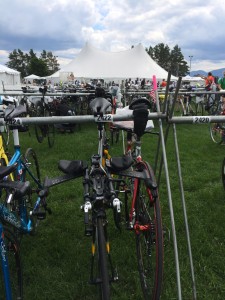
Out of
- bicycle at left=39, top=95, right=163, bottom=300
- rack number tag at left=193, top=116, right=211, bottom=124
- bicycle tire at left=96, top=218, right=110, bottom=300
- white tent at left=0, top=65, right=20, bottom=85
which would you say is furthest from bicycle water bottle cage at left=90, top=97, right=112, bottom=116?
white tent at left=0, top=65, right=20, bottom=85

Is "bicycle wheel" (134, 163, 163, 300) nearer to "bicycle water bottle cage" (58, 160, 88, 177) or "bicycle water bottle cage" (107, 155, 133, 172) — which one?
"bicycle water bottle cage" (107, 155, 133, 172)

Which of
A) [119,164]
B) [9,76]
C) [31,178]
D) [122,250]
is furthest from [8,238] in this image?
[9,76]

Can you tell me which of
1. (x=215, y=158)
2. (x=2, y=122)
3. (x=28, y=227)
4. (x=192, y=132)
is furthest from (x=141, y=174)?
(x=192, y=132)

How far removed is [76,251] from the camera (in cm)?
353

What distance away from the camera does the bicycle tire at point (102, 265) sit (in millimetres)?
1820

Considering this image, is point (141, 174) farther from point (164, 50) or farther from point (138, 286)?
point (164, 50)

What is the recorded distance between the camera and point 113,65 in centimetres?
2686

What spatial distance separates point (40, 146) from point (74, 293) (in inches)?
251

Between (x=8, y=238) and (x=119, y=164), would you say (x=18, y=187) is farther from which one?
(x=119, y=164)

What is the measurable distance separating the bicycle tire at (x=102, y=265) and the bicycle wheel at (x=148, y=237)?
52 centimetres

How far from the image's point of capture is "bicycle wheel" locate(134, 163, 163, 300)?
2273 mm

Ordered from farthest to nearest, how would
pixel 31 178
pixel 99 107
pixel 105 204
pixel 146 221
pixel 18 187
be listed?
pixel 31 178 < pixel 146 221 < pixel 99 107 < pixel 18 187 < pixel 105 204

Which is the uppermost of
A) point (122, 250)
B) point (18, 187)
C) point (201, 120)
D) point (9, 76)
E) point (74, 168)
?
point (9, 76)

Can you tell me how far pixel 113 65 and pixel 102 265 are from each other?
2620 cm
